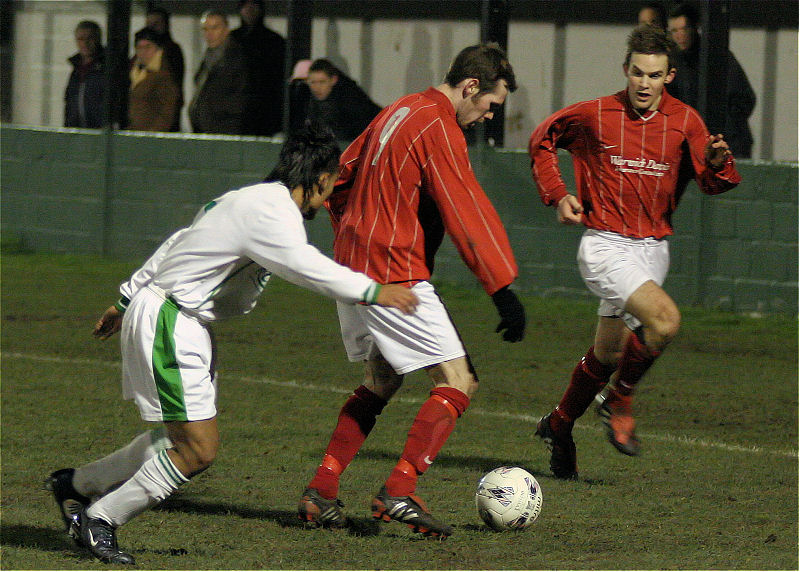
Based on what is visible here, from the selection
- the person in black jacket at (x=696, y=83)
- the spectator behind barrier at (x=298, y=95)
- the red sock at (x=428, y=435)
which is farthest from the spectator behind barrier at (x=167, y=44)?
the red sock at (x=428, y=435)

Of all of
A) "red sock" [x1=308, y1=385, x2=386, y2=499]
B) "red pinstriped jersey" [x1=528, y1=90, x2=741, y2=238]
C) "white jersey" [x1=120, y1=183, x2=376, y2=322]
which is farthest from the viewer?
"red pinstriped jersey" [x1=528, y1=90, x2=741, y2=238]

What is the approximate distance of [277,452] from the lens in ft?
23.1

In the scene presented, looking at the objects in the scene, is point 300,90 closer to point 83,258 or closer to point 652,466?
point 83,258

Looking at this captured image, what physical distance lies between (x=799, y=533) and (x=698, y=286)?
7.30m

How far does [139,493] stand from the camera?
4953 millimetres

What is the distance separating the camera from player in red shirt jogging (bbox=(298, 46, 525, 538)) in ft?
17.6

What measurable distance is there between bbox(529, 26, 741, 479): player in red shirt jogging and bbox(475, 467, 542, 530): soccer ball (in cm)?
94

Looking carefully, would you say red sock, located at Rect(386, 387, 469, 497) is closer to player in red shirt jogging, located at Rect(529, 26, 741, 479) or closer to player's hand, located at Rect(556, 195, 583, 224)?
player in red shirt jogging, located at Rect(529, 26, 741, 479)

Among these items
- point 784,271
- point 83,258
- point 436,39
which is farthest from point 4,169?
point 784,271

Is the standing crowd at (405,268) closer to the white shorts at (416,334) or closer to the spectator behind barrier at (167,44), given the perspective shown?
the white shorts at (416,334)

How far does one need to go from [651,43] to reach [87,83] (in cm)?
1092

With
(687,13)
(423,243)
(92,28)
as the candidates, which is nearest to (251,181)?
(92,28)

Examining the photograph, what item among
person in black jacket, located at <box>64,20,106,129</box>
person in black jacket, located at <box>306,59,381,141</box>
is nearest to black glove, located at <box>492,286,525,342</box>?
person in black jacket, located at <box>306,59,381,141</box>

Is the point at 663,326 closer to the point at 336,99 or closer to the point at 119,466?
the point at 119,466
